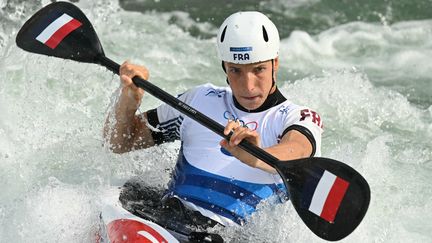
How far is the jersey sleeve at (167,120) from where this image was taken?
4.30 meters

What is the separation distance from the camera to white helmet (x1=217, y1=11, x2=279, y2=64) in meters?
3.89

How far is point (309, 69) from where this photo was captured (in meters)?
8.05

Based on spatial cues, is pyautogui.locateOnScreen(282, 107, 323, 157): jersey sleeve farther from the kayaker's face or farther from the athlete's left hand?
the athlete's left hand

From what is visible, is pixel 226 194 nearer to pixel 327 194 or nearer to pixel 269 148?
pixel 269 148

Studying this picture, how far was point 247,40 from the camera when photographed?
3.90 m

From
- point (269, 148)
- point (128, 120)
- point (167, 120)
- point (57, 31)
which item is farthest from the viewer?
point (57, 31)

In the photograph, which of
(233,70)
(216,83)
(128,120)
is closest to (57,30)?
(128,120)

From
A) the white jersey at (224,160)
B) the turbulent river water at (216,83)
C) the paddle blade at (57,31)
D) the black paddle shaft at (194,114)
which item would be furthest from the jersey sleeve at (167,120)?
the paddle blade at (57,31)

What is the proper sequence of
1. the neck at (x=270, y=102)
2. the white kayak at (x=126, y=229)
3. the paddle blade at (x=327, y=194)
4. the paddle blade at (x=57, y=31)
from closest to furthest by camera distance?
the paddle blade at (x=327, y=194) → the white kayak at (x=126, y=229) → the neck at (x=270, y=102) → the paddle blade at (x=57, y=31)

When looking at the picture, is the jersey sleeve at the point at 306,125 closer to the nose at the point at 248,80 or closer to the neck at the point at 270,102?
the neck at the point at 270,102

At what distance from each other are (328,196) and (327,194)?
0.4 inches

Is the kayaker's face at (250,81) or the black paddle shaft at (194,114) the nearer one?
the black paddle shaft at (194,114)

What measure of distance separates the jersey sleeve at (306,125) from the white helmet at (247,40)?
0.28 m

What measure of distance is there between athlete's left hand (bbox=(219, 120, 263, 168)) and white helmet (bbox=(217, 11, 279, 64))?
1.32ft
